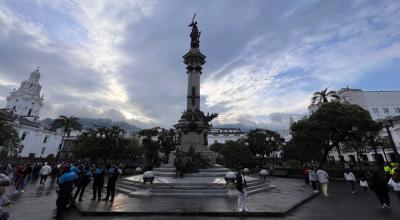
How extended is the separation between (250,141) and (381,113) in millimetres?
35418

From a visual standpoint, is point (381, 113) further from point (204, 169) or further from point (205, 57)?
point (204, 169)

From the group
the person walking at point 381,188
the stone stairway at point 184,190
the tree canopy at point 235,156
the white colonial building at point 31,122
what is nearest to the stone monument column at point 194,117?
the stone stairway at point 184,190

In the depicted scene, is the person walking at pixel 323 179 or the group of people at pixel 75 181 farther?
the person walking at pixel 323 179

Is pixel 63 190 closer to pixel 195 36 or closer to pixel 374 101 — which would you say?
pixel 195 36

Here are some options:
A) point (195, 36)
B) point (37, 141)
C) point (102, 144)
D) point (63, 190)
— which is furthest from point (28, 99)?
point (63, 190)

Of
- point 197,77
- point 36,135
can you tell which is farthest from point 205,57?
point 36,135

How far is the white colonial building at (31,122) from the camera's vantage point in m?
62.5

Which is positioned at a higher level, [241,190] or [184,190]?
[241,190]

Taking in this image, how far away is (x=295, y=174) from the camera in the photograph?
106 feet

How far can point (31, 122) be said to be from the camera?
68.1 metres

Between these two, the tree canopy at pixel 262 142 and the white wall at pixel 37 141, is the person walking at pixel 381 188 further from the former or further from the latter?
the white wall at pixel 37 141

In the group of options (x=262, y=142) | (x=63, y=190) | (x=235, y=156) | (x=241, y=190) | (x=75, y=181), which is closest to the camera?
(x=63, y=190)

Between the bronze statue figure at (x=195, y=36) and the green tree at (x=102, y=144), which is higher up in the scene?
the bronze statue figure at (x=195, y=36)

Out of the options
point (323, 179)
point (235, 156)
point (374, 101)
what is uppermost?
point (374, 101)
